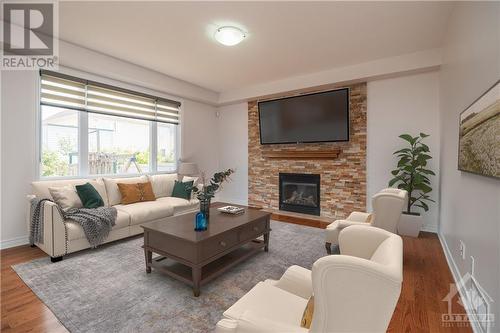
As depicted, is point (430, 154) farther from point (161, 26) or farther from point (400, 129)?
point (161, 26)

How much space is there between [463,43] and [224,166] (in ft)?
16.8

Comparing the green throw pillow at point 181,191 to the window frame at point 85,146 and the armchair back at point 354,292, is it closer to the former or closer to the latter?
the window frame at point 85,146

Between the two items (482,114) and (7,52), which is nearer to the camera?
(482,114)

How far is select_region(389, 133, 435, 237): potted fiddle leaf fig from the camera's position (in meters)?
3.52

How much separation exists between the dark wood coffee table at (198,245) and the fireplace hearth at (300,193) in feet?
7.56

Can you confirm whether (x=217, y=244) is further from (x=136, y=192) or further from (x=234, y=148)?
(x=234, y=148)

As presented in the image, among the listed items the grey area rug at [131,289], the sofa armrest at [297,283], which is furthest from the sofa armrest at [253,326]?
the grey area rug at [131,289]

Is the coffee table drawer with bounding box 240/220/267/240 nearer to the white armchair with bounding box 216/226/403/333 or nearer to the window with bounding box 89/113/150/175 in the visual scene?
the white armchair with bounding box 216/226/403/333

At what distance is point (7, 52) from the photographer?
3.16 meters

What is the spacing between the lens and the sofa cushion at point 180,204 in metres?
4.08

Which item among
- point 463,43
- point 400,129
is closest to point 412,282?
point 463,43

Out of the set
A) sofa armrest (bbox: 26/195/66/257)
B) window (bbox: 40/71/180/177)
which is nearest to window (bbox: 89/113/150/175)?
window (bbox: 40/71/180/177)

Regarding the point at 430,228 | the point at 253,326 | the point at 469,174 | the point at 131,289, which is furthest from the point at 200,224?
the point at 430,228

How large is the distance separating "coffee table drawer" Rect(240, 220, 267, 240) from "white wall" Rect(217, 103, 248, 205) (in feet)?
9.94
